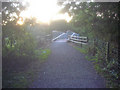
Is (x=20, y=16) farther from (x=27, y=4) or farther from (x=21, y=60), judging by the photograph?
(x=21, y=60)

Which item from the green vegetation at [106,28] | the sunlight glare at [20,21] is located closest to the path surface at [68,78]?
the green vegetation at [106,28]

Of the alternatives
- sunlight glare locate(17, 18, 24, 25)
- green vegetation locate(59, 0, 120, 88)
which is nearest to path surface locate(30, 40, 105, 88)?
green vegetation locate(59, 0, 120, 88)

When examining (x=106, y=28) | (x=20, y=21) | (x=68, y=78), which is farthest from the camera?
(x=20, y=21)

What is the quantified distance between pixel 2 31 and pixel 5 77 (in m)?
1.69

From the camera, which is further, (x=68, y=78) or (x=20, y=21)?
(x=20, y=21)

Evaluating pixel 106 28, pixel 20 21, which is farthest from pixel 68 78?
pixel 20 21

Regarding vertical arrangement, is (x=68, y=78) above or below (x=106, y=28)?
below

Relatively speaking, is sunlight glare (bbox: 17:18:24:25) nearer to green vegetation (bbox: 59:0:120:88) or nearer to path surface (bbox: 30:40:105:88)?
path surface (bbox: 30:40:105:88)

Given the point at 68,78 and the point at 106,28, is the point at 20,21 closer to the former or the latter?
the point at 68,78

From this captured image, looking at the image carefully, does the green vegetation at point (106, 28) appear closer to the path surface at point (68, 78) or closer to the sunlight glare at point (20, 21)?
the path surface at point (68, 78)

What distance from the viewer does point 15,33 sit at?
519 centimetres

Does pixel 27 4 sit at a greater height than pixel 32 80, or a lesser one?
greater

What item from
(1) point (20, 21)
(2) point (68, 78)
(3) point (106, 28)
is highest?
(1) point (20, 21)

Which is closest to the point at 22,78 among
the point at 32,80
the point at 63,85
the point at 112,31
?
the point at 32,80
